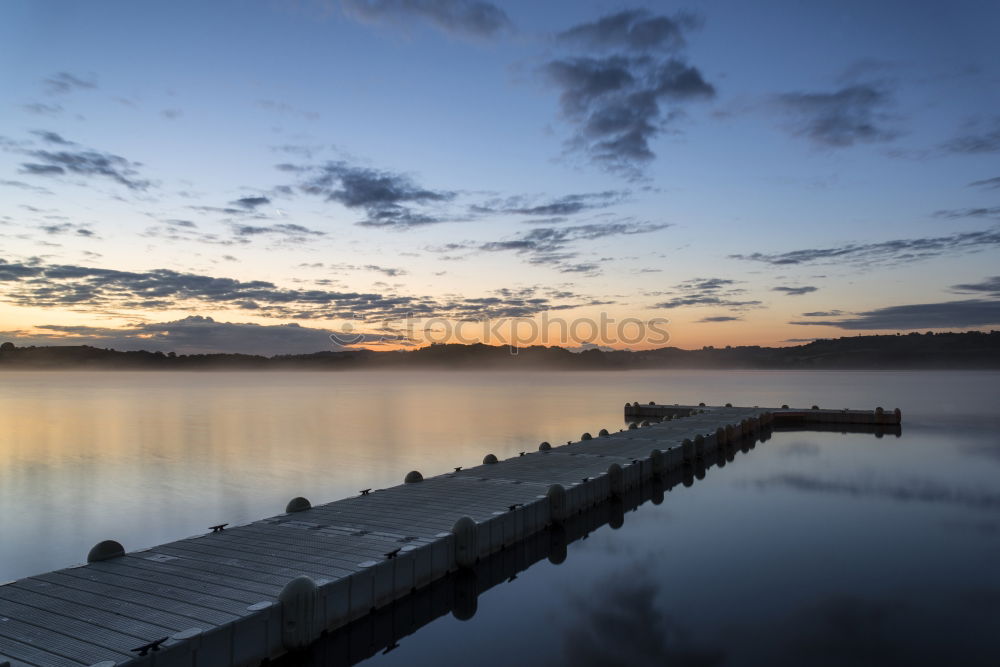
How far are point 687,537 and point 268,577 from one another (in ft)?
59.8

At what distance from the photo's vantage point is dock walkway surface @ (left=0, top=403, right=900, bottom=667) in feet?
35.0

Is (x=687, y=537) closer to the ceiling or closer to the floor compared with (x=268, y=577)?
closer to the floor

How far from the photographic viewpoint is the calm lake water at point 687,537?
53.4 ft

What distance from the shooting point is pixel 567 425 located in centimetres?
7362

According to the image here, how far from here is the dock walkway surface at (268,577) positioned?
10.7 metres

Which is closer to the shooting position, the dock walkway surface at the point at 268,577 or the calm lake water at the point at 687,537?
the dock walkway surface at the point at 268,577

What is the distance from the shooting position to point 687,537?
85.6ft

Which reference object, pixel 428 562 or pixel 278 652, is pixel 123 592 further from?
pixel 428 562

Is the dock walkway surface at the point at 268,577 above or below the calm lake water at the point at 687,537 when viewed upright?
above

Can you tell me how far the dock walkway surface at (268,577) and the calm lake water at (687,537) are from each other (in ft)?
4.82

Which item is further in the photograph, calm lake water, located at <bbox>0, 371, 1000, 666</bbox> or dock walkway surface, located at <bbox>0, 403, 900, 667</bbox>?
calm lake water, located at <bbox>0, 371, 1000, 666</bbox>

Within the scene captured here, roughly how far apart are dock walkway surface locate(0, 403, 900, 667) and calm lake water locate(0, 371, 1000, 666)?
57.9 inches

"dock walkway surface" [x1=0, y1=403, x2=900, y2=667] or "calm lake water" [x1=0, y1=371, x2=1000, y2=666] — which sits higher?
"dock walkway surface" [x1=0, y1=403, x2=900, y2=667]

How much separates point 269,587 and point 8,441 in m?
63.3
